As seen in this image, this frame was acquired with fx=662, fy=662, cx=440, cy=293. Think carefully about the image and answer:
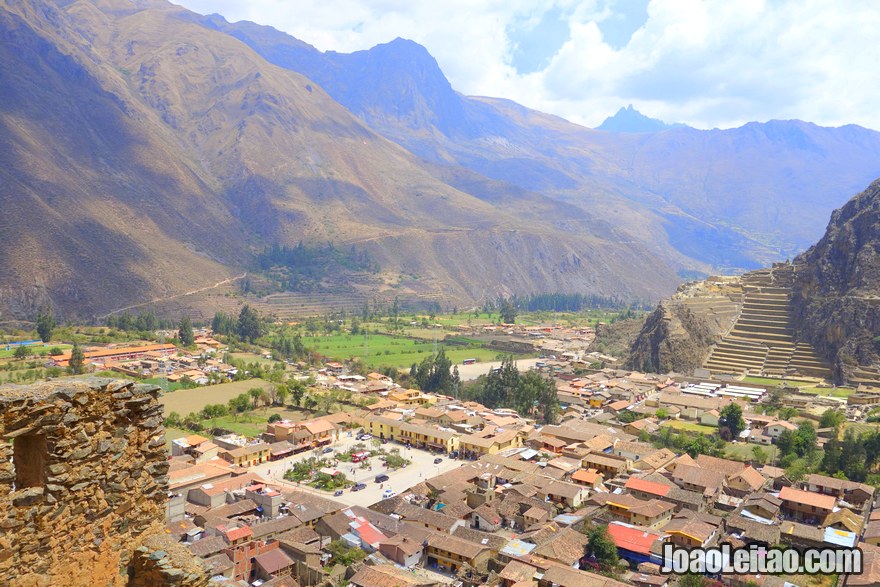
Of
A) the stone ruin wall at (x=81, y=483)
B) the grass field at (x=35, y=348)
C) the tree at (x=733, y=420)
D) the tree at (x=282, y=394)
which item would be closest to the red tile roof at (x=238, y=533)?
the stone ruin wall at (x=81, y=483)

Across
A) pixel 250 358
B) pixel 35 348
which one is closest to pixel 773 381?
pixel 250 358

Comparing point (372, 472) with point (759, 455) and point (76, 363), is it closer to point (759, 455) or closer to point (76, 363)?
point (759, 455)

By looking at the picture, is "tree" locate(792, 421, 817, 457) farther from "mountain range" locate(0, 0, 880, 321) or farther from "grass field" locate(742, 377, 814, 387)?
"mountain range" locate(0, 0, 880, 321)

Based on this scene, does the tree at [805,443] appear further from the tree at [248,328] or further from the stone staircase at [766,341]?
the tree at [248,328]

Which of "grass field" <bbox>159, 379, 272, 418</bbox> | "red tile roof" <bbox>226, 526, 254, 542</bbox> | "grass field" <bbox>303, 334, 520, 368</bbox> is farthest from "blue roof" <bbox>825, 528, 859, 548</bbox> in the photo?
"grass field" <bbox>303, 334, 520, 368</bbox>

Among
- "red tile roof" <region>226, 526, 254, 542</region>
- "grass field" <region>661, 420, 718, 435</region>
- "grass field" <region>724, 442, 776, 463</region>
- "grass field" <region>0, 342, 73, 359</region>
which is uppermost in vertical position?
"grass field" <region>0, 342, 73, 359</region>

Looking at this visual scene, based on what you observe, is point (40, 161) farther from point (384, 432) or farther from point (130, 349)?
point (384, 432)
